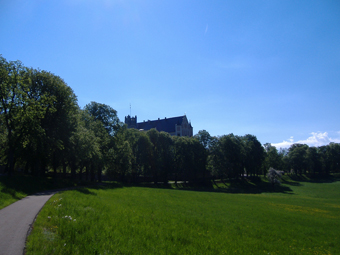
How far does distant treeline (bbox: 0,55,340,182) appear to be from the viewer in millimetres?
26203

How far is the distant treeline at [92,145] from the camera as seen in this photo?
1032 inches

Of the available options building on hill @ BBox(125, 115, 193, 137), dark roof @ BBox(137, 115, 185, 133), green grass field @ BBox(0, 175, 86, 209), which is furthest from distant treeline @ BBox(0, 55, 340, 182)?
dark roof @ BBox(137, 115, 185, 133)

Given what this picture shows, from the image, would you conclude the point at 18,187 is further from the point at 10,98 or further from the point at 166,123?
the point at 166,123

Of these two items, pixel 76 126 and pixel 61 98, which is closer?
pixel 61 98

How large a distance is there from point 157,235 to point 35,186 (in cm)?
2033

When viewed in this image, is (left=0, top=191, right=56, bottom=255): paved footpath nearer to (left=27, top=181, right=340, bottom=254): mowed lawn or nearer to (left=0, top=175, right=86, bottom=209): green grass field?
(left=27, top=181, right=340, bottom=254): mowed lawn

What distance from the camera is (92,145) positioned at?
3512cm

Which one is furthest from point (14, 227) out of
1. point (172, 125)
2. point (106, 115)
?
point (172, 125)

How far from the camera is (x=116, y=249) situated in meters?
8.18

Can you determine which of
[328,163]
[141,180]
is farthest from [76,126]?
[328,163]

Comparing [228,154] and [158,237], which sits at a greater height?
[228,154]

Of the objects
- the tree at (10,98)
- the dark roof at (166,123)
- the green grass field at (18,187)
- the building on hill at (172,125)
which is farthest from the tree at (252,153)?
the tree at (10,98)

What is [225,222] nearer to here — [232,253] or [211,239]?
[211,239]

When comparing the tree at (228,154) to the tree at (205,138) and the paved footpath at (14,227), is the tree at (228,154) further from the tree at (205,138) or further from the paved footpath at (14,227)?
the paved footpath at (14,227)
